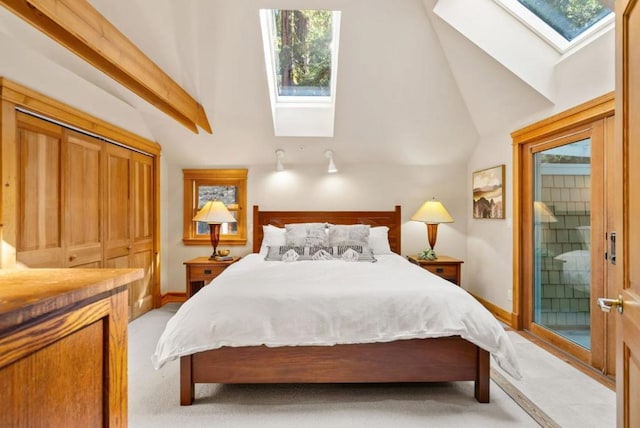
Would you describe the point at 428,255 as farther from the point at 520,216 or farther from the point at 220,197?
the point at 220,197

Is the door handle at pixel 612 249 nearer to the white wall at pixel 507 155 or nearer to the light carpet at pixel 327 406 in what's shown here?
the white wall at pixel 507 155

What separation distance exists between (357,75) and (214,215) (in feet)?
7.59

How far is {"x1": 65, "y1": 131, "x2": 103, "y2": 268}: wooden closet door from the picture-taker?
114 inches

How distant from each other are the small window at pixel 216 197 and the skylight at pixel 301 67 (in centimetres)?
101

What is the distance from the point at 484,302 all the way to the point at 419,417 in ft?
8.59

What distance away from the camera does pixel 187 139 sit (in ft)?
14.0

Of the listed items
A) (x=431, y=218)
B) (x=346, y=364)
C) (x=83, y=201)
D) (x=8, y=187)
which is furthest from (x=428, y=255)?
(x=8, y=187)

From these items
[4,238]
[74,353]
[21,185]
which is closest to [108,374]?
[74,353]

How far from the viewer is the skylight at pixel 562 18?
253cm

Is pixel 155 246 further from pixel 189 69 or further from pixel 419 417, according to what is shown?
pixel 419 417

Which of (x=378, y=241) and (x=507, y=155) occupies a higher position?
(x=507, y=155)

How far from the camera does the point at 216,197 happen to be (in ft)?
15.5

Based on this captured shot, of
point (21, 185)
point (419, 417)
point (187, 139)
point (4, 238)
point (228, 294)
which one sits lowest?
point (419, 417)

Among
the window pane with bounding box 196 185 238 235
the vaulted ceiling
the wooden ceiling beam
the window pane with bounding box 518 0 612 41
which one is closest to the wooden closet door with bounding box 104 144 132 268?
the vaulted ceiling
